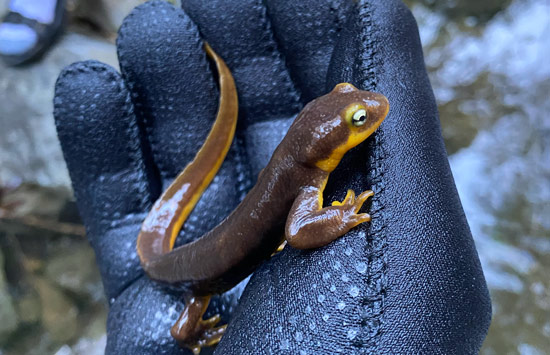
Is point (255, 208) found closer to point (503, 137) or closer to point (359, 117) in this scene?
point (359, 117)

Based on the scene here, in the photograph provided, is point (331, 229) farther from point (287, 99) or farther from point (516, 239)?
point (516, 239)

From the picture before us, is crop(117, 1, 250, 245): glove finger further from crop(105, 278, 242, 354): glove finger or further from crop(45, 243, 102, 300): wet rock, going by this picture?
crop(45, 243, 102, 300): wet rock

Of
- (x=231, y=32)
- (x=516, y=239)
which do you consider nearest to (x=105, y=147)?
(x=231, y=32)

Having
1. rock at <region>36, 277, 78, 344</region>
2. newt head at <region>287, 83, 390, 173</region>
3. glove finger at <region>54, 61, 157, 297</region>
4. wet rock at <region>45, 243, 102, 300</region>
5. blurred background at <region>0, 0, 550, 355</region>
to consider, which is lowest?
rock at <region>36, 277, 78, 344</region>

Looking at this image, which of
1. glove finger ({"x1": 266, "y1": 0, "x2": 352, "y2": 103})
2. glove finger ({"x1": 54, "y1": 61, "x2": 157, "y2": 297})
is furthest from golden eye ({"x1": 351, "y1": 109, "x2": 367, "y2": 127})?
glove finger ({"x1": 54, "y1": 61, "x2": 157, "y2": 297})

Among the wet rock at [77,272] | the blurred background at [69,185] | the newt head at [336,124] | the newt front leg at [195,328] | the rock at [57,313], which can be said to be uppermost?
the newt head at [336,124]

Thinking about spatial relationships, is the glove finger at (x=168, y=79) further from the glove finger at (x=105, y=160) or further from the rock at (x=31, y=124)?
the rock at (x=31, y=124)

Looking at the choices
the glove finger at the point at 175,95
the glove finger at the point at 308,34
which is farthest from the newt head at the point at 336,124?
the glove finger at the point at 175,95

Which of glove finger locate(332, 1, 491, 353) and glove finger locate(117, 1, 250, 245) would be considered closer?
glove finger locate(332, 1, 491, 353)
